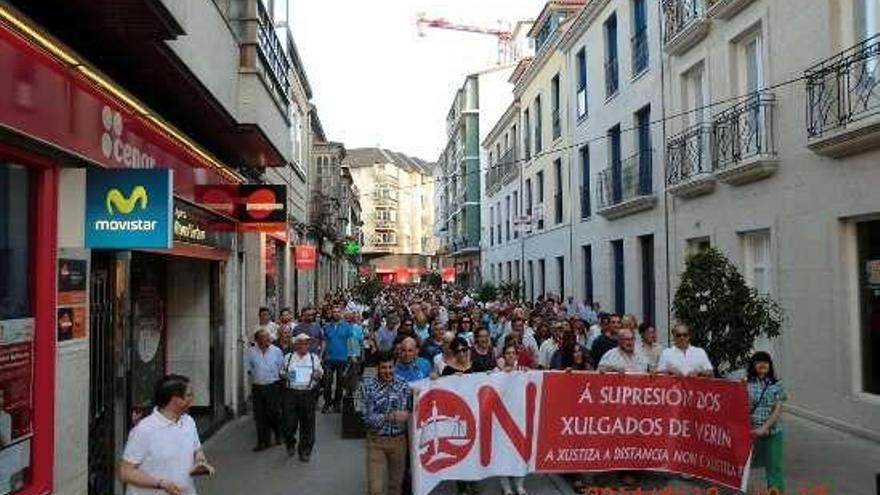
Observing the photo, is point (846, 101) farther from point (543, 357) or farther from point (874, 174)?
point (543, 357)

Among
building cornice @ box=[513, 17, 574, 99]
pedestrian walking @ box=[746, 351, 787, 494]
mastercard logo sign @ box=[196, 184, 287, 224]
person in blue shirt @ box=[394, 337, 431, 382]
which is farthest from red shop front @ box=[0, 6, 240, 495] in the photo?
building cornice @ box=[513, 17, 574, 99]

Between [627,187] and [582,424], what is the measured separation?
45.0 ft

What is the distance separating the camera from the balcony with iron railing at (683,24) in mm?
16250

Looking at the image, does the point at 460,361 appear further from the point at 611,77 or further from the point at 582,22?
the point at 582,22

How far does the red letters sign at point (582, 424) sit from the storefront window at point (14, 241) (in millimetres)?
3619

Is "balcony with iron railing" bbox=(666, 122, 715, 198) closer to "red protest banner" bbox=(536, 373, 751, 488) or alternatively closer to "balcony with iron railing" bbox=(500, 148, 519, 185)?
"red protest banner" bbox=(536, 373, 751, 488)

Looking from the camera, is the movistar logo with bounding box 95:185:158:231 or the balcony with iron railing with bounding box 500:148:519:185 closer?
the movistar logo with bounding box 95:185:158:231

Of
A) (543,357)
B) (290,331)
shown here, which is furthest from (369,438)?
(290,331)

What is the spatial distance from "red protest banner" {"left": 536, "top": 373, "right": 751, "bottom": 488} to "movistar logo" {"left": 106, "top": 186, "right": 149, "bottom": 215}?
158 inches

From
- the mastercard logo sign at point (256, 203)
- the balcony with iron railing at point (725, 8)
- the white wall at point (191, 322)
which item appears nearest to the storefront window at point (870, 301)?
the balcony with iron railing at point (725, 8)

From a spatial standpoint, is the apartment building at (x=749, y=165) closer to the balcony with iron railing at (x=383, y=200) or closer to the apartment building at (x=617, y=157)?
the apartment building at (x=617, y=157)

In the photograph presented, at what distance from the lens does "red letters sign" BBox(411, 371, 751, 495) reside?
27.2ft

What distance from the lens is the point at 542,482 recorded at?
930 cm

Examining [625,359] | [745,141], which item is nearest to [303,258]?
[745,141]
